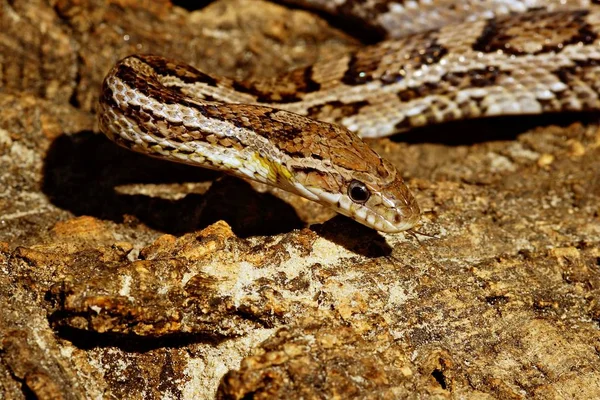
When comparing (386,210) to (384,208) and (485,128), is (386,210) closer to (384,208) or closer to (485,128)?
(384,208)

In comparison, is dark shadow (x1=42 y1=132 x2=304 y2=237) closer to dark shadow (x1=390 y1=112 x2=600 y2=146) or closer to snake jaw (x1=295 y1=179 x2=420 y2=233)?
snake jaw (x1=295 y1=179 x2=420 y2=233)

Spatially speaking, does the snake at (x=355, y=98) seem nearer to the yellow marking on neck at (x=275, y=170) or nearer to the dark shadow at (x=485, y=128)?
the yellow marking on neck at (x=275, y=170)

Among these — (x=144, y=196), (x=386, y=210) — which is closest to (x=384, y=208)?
(x=386, y=210)

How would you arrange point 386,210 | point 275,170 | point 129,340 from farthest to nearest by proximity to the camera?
1. point 275,170
2. point 386,210
3. point 129,340

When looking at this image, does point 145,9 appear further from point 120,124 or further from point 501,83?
point 501,83

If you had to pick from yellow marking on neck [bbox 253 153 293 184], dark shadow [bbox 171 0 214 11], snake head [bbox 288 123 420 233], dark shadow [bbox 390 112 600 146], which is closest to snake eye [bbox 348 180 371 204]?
snake head [bbox 288 123 420 233]

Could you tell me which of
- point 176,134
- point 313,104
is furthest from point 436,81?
point 176,134

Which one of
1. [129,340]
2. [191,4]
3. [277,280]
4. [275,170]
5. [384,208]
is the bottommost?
[129,340]

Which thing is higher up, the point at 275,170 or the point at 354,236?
the point at 275,170
